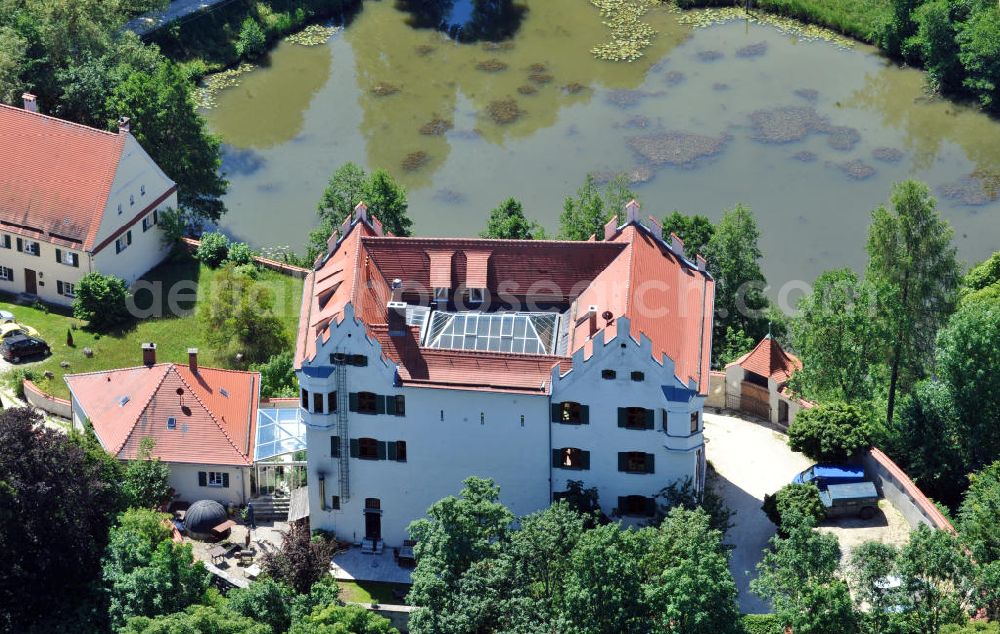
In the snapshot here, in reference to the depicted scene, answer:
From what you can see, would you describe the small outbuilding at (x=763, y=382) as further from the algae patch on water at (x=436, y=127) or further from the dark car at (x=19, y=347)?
the algae patch on water at (x=436, y=127)

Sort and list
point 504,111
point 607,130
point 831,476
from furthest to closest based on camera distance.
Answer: point 504,111
point 607,130
point 831,476

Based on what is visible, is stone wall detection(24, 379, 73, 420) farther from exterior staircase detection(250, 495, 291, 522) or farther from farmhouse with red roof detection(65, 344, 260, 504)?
exterior staircase detection(250, 495, 291, 522)

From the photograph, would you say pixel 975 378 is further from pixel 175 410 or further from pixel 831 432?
pixel 175 410

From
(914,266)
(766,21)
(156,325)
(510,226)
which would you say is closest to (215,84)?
(156,325)

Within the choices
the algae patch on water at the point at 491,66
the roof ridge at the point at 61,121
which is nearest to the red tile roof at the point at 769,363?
the roof ridge at the point at 61,121

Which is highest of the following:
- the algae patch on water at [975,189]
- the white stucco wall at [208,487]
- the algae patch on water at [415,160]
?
the algae patch on water at [415,160]

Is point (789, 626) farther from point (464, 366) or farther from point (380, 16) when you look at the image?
point (380, 16)
